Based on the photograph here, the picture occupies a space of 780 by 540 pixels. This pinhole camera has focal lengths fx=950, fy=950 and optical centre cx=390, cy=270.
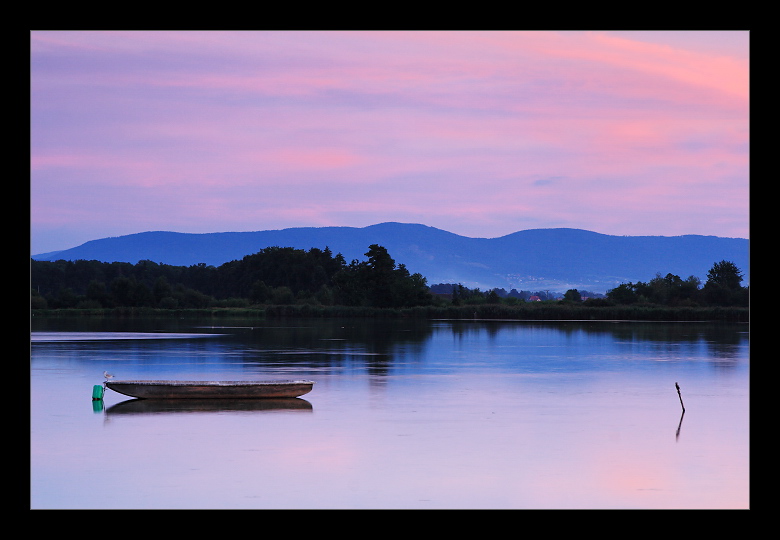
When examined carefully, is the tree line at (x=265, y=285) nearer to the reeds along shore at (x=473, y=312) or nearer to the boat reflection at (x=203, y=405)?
the reeds along shore at (x=473, y=312)

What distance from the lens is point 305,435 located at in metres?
15.3

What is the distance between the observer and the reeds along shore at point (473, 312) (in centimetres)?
7232

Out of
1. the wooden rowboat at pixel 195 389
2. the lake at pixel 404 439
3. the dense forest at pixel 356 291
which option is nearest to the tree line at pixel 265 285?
the dense forest at pixel 356 291

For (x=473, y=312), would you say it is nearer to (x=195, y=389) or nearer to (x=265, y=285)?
(x=265, y=285)

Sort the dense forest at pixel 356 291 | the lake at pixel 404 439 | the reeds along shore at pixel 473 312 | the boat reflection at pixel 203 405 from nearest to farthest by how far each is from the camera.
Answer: the lake at pixel 404 439 < the boat reflection at pixel 203 405 < the reeds along shore at pixel 473 312 < the dense forest at pixel 356 291

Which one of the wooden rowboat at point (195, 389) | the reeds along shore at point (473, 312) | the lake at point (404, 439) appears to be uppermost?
the wooden rowboat at point (195, 389)

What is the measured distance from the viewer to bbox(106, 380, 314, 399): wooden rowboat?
18938 mm

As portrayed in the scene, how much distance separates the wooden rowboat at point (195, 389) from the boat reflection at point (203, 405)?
4.7 inches

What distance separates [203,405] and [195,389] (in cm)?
47

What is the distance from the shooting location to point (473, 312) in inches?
3214
